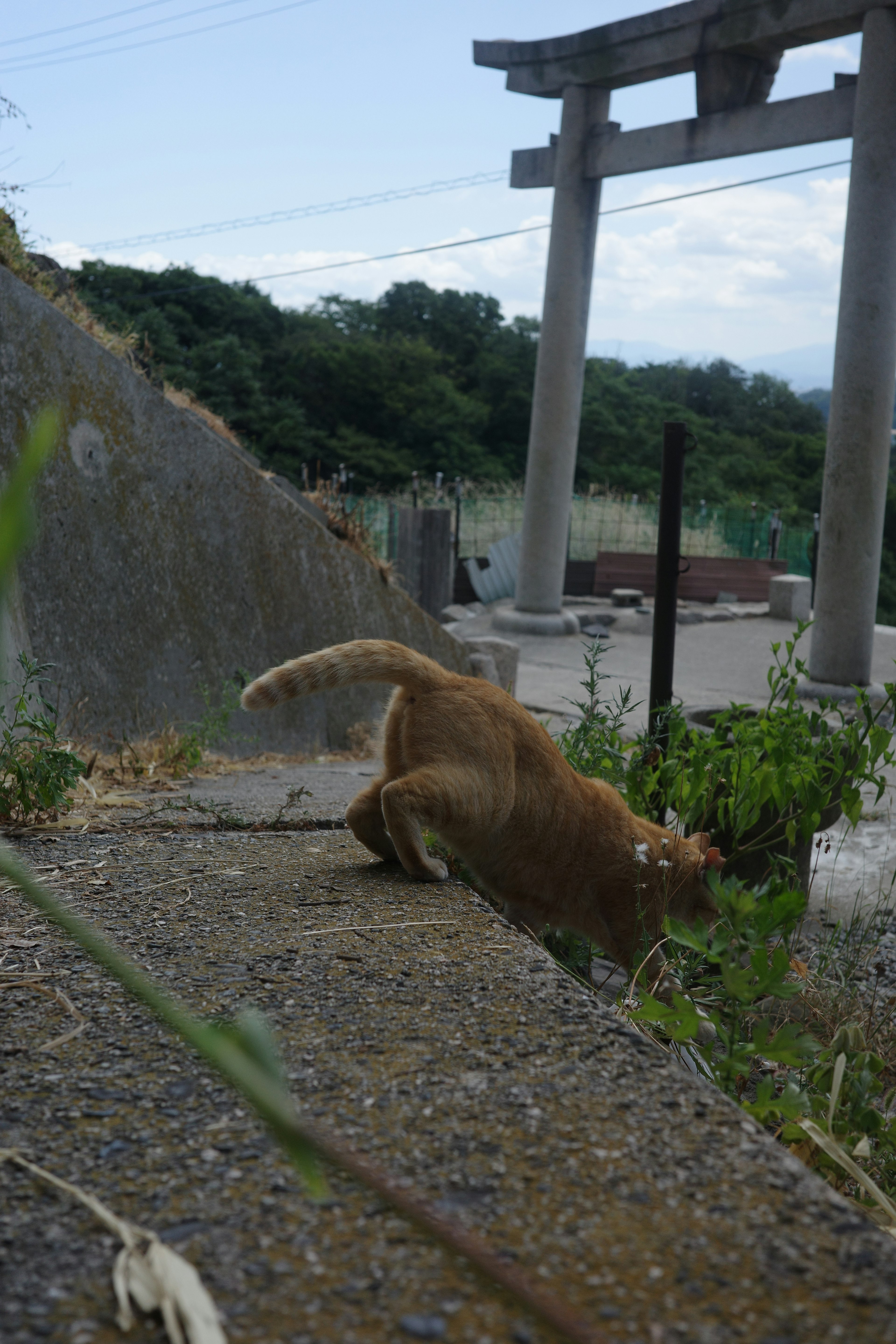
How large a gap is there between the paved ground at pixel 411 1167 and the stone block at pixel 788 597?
1379 centimetres

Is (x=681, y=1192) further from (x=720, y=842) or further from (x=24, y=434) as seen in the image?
(x=24, y=434)

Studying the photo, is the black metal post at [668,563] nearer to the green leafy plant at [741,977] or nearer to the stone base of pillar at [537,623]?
the green leafy plant at [741,977]

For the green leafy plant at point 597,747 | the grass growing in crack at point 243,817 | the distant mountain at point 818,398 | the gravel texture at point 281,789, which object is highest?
the distant mountain at point 818,398

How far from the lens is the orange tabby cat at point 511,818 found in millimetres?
2568

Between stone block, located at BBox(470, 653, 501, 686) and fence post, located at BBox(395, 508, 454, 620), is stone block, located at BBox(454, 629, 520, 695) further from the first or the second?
fence post, located at BBox(395, 508, 454, 620)

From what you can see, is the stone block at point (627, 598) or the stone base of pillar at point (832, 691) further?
the stone block at point (627, 598)

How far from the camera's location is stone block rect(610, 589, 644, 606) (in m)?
15.5

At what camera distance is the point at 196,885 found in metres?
2.40

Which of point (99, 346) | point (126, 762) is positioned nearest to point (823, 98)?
point (99, 346)

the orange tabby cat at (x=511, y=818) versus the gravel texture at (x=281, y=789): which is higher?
the orange tabby cat at (x=511, y=818)

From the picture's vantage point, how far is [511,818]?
2686 mm

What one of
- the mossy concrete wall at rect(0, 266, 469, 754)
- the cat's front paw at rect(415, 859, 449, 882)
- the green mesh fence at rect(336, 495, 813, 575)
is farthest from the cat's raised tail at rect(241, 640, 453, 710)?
the green mesh fence at rect(336, 495, 813, 575)

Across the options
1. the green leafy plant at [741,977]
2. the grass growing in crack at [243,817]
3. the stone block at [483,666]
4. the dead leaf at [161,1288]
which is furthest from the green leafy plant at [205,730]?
the dead leaf at [161,1288]

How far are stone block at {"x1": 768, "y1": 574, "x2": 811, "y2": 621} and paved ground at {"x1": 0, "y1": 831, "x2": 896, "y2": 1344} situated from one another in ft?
45.3
